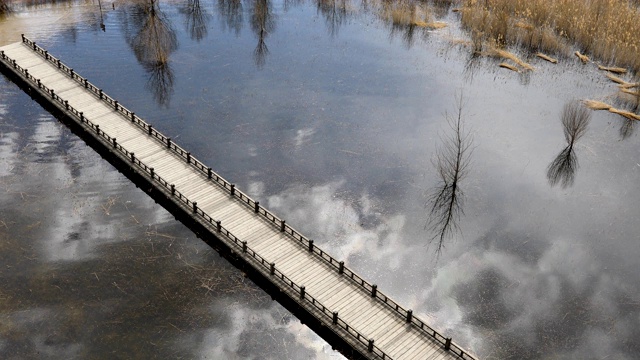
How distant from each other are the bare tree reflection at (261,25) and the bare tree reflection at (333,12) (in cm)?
892

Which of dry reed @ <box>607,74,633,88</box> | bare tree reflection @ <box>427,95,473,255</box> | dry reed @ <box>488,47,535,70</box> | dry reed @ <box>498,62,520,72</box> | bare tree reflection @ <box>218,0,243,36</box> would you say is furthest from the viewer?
bare tree reflection @ <box>218,0,243,36</box>

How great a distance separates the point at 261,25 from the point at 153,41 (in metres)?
17.6

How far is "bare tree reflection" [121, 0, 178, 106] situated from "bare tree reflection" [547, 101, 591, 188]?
4497 centimetres

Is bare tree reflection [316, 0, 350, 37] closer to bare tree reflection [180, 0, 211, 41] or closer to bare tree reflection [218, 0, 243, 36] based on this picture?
bare tree reflection [218, 0, 243, 36]

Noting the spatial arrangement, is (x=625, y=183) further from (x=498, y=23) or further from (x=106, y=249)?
(x=106, y=249)

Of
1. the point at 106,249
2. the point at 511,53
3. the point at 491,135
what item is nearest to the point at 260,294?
the point at 106,249

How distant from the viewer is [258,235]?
48.1m

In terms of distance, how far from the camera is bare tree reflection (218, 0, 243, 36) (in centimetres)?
9225

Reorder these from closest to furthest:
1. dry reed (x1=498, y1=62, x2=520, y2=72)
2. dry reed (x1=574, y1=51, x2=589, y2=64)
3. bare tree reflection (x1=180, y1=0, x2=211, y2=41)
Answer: dry reed (x1=498, y1=62, x2=520, y2=72)
dry reed (x1=574, y1=51, x2=589, y2=64)
bare tree reflection (x1=180, y1=0, x2=211, y2=41)

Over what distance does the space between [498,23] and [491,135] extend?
30409mm

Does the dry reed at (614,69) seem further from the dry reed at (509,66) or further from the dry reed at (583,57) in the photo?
the dry reed at (509,66)

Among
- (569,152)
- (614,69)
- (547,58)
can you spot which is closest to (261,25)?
(547,58)

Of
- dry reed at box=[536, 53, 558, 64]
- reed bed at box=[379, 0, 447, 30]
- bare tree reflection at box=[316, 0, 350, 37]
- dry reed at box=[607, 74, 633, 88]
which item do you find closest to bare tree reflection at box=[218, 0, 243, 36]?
bare tree reflection at box=[316, 0, 350, 37]

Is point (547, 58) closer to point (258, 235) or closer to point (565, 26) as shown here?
point (565, 26)
